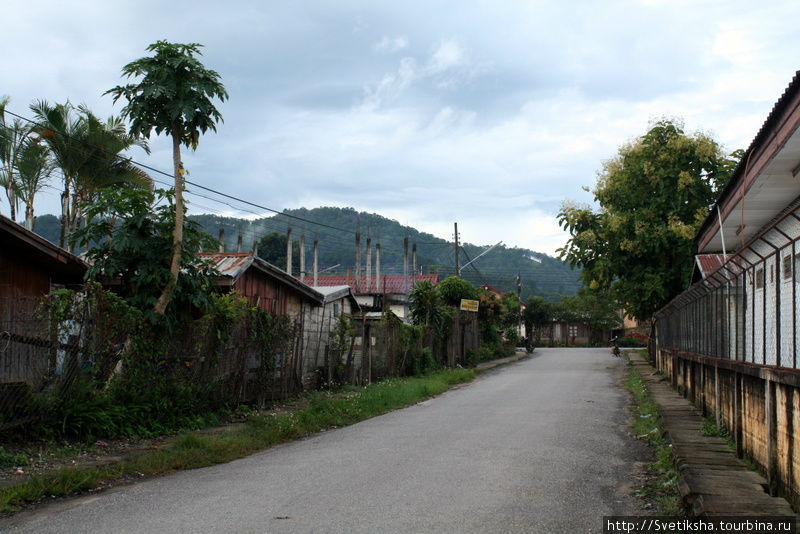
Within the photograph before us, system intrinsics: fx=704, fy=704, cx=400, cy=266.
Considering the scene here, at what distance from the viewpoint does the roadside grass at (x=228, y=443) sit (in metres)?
7.40

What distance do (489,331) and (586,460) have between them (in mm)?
31805

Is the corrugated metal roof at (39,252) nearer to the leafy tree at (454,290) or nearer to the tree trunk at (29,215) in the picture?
the tree trunk at (29,215)

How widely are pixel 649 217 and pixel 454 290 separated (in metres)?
11.8

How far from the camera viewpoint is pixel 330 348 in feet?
62.8

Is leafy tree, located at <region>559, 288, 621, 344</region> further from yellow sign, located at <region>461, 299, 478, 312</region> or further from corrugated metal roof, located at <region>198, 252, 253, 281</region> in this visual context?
corrugated metal roof, located at <region>198, 252, 253, 281</region>

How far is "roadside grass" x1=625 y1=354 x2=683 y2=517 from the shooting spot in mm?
7020

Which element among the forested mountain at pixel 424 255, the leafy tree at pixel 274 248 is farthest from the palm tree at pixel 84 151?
the forested mountain at pixel 424 255

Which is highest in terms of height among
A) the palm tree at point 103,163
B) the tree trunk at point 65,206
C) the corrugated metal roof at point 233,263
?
the palm tree at point 103,163

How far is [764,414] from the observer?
7254 millimetres

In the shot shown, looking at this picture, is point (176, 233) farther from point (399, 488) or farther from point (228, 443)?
point (399, 488)

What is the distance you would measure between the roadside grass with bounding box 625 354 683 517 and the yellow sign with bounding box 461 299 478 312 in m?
18.3

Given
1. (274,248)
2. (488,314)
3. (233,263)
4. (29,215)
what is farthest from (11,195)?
(274,248)

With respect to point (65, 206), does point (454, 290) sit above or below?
below

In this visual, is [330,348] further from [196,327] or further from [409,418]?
[196,327]
